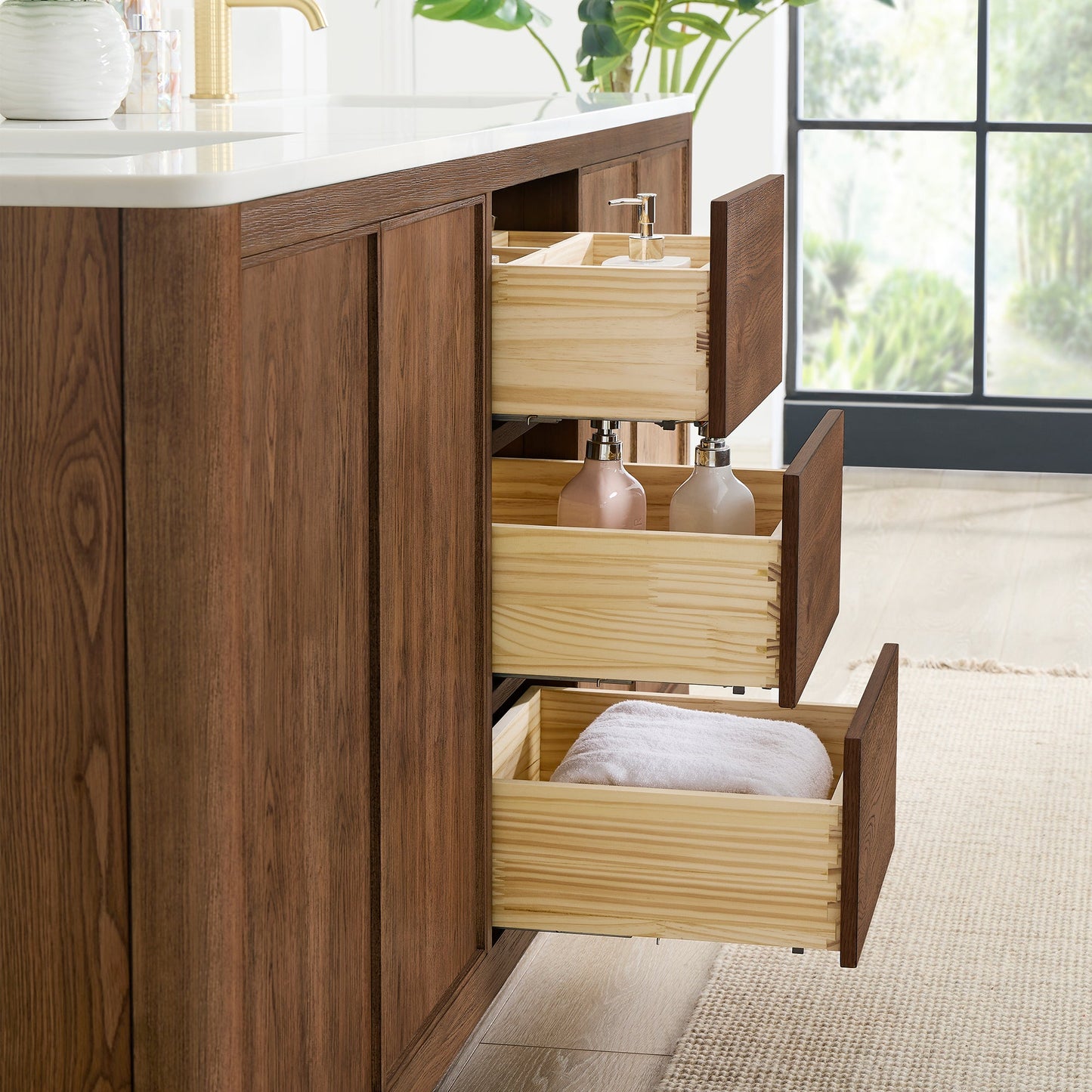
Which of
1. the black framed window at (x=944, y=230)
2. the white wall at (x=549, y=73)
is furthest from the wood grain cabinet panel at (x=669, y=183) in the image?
the black framed window at (x=944, y=230)

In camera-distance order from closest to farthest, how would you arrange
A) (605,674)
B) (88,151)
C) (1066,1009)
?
(88,151) < (605,674) < (1066,1009)

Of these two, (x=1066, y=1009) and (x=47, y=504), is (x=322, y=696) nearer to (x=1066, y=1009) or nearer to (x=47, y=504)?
(x=47, y=504)

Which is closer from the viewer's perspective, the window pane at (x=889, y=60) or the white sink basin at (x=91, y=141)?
the white sink basin at (x=91, y=141)

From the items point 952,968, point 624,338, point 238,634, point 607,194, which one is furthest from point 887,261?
point 238,634

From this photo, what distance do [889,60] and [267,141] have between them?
3.55 metres

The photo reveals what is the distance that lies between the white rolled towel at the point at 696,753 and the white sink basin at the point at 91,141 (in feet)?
2.07

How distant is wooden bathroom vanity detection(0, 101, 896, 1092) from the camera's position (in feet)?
3.06

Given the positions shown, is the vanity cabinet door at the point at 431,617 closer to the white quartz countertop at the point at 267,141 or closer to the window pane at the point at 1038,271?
the white quartz countertop at the point at 267,141

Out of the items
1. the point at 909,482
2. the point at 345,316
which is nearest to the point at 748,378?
the point at 345,316

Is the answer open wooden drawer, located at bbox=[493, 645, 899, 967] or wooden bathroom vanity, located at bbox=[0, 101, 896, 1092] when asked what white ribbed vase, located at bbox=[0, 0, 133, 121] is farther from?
open wooden drawer, located at bbox=[493, 645, 899, 967]

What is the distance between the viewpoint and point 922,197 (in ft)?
14.6

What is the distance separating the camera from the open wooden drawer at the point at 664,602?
1450mm

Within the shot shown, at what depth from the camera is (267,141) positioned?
1.17 metres

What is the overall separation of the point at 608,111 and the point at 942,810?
42.7 inches
